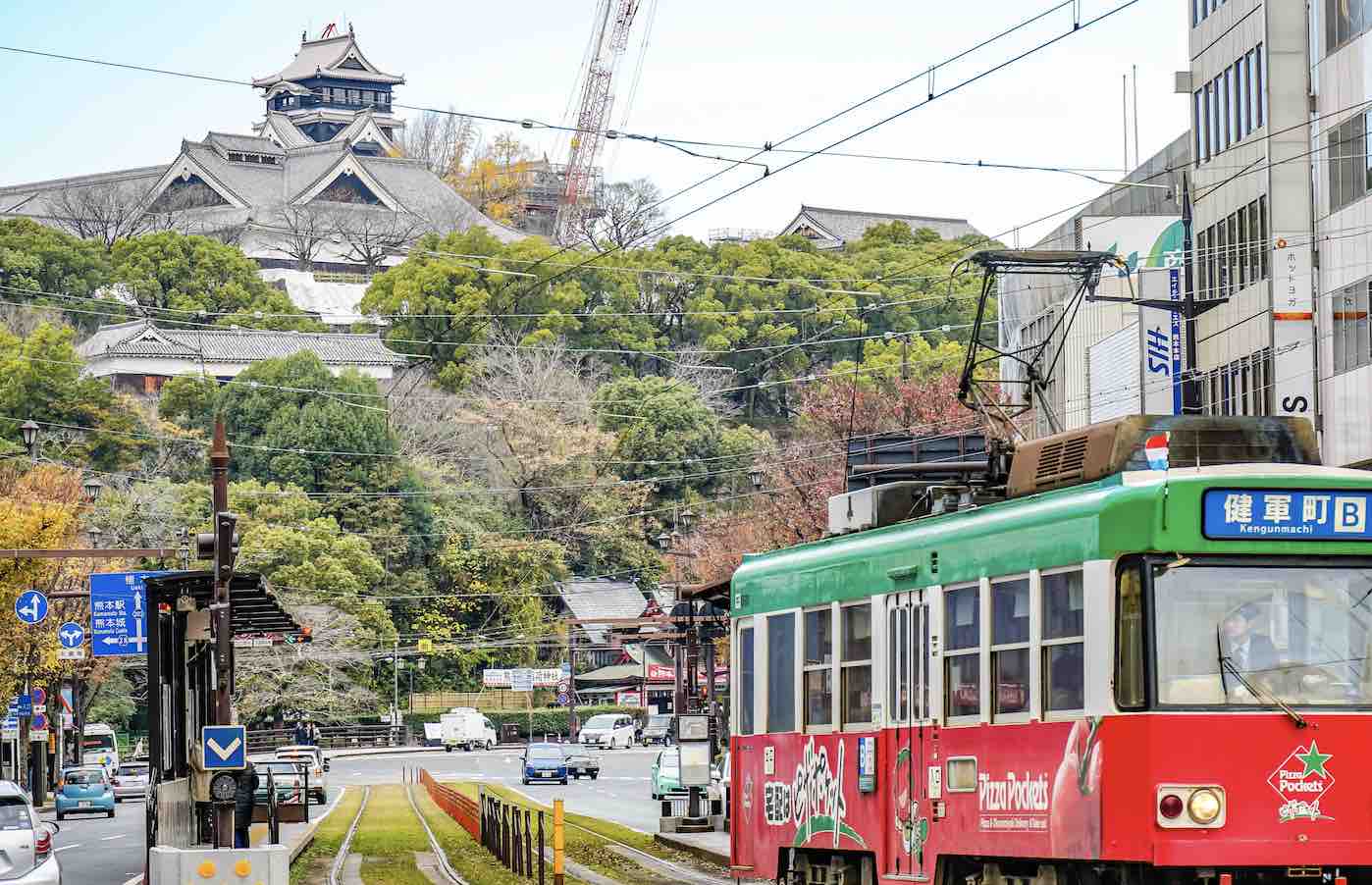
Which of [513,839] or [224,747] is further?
[513,839]

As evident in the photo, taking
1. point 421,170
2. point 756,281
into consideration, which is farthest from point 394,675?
point 421,170

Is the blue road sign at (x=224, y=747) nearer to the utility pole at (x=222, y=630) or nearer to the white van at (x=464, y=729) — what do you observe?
the utility pole at (x=222, y=630)

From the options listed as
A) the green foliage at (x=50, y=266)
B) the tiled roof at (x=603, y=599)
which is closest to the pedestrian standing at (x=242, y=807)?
the tiled roof at (x=603, y=599)

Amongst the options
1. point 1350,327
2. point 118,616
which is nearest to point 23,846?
point 1350,327

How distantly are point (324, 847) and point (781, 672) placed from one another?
18707 millimetres

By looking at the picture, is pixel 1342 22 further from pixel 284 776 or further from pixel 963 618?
pixel 963 618

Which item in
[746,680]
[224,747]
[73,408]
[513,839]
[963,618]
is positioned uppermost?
[73,408]

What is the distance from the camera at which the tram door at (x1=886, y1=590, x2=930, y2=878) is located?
570 inches

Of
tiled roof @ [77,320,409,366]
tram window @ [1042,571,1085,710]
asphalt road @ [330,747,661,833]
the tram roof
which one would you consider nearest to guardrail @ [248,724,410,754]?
asphalt road @ [330,747,661,833]

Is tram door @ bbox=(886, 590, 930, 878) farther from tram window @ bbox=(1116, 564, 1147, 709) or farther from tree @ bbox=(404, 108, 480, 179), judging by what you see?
tree @ bbox=(404, 108, 480, 179)

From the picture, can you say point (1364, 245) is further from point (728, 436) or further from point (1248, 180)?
point (728, 436)

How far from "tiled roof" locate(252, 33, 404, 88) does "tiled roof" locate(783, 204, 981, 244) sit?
56324 millimetres

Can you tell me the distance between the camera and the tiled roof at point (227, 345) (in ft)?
381

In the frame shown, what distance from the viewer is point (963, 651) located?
13.9m
